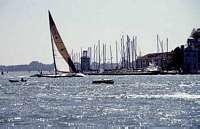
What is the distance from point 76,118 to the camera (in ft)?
178

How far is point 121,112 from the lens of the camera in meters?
59.8

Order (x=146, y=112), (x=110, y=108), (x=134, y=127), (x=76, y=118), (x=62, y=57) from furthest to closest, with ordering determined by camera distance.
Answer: (x=62, y=57) → (x=110, y=108) → (x=146, y=112) → (x=76, y=118) → (x=134, y=127)

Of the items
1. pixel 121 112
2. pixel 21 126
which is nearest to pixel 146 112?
pixel 121 112

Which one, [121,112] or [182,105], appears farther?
[182,105]

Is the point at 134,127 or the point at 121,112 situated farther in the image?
the point at 121,112

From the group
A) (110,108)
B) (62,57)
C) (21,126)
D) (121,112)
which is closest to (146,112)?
(121,112)

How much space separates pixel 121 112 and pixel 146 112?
7.45 feet

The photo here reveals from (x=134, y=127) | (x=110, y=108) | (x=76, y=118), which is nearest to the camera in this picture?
(x=134, y=127)

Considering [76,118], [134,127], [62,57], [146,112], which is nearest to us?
[134,127]

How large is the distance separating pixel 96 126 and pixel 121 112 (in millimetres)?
12325

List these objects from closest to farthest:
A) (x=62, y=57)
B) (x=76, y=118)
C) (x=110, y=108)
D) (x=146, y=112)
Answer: (x=76, y=118)
(x=146, y=112)
(x=110, y=108)
(x=62, y=57)

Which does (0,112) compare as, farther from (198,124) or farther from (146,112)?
(198,124)

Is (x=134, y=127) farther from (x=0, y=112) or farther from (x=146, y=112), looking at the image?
(x=0, y=112)

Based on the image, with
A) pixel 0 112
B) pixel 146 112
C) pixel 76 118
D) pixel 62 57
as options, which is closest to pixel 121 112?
pixel 146 112
